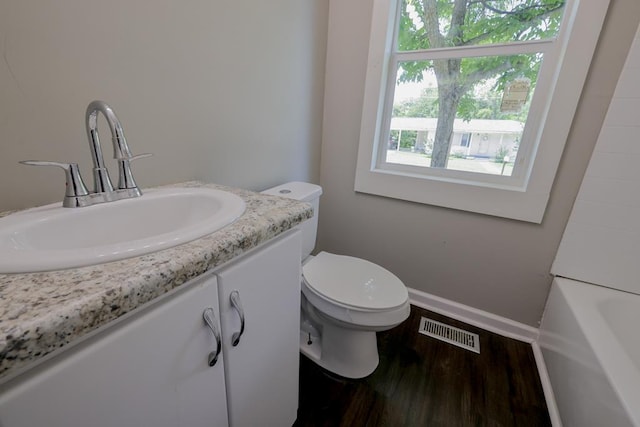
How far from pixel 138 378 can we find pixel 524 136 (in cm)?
166

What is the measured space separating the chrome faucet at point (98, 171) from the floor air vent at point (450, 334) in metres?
1.51

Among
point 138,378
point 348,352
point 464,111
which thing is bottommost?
point 348,352

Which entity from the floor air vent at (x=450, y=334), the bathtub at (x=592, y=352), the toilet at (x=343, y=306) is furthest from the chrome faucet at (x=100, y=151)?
the floor air vent at (x=450, y=334)

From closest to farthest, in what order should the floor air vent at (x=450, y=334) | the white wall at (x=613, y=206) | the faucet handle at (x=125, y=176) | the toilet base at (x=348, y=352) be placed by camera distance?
the faucet handle at (x=125, y=176), the white wall at (x=613, y=206), the toilet base at (x=348, y=352), the floor air vent at (x=450, y=334)

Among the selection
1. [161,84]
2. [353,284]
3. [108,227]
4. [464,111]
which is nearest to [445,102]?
[464,111]

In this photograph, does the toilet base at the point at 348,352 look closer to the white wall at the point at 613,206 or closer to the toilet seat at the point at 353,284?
the toilet seat at the point at 353,284

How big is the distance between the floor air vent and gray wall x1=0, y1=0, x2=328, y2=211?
115 cm

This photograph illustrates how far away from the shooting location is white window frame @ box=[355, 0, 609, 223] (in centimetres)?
108

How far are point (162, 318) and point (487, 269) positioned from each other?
1.56 m

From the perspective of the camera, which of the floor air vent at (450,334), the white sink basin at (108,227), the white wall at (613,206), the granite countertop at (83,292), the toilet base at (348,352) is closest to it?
the granite countertop at (83,292)

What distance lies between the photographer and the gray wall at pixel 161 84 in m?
0.60

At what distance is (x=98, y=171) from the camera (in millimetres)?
641

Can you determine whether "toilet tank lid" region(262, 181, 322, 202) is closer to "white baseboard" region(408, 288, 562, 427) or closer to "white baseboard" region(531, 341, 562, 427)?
"white baseboard" region(408, 288, 562, 427)

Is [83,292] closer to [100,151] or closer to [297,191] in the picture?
[100,151]
